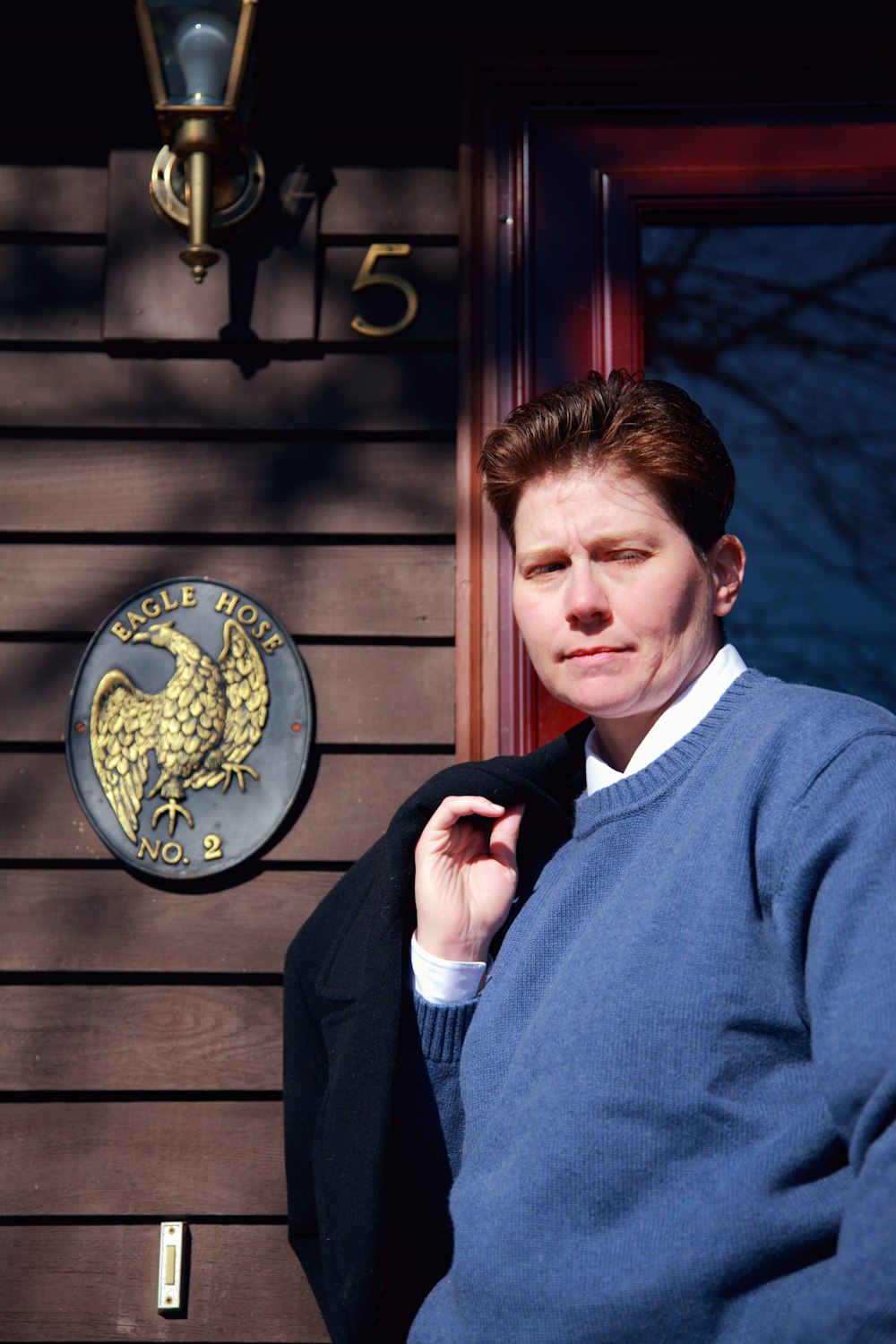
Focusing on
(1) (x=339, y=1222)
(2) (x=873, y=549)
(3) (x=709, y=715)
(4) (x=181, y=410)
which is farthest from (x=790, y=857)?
(4) (x=181, y=410)

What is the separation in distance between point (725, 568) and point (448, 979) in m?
0.62

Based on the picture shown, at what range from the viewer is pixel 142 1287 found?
1.90 metres

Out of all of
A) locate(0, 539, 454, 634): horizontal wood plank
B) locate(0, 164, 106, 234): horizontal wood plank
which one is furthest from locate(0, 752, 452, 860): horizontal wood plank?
locate(0, 164, 106, 234): horizontal wood plank

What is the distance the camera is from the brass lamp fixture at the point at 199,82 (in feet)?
6.31

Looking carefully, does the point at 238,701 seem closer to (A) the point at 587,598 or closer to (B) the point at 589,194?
(A) the point at 587,598

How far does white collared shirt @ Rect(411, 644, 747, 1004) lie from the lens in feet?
4.36

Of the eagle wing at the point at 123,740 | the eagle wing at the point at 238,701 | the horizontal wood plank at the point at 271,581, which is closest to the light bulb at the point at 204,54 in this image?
the horizontal wood plank at the point at 271,581

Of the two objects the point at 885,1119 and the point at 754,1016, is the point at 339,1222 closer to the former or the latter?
the point at 754,1016

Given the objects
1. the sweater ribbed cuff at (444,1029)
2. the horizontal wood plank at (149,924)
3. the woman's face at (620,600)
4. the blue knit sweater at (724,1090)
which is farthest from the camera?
the horizontal wood plank at (149,924)

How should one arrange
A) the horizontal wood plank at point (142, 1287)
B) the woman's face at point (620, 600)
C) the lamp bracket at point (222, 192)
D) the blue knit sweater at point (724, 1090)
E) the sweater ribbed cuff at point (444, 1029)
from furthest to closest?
the lamp bracket at point (222, 192) → the horizontal wood plank at point (142, 1287) → the sweater ribbed cuff at point (444, 1029) → the woman's face at point (620, 600) → the blue knit sweater at point (724, 1090)

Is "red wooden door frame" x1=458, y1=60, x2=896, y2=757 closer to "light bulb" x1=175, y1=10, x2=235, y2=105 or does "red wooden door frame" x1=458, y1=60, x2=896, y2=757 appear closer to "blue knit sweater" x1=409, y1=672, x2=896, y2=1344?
"light bulb" x1=175, y1=10, x2=235, y2=105

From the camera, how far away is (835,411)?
2271mm

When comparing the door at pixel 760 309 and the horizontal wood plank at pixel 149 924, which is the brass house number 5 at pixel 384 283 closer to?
the door at pixel 760 309

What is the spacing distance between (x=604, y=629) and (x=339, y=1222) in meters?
0.82
